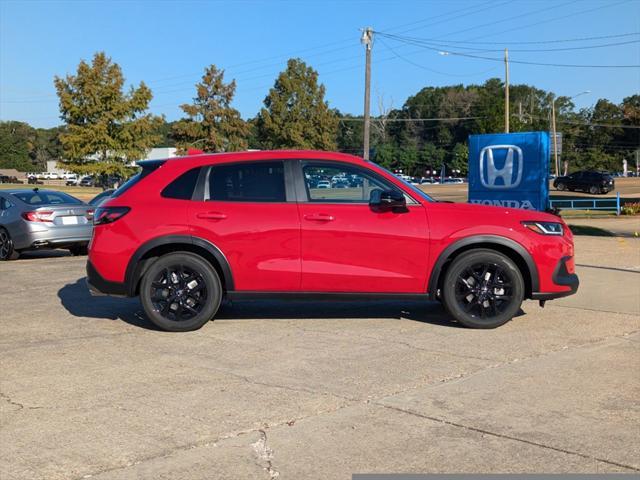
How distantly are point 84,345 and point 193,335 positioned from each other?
102cm

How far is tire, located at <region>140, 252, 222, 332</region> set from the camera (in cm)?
714

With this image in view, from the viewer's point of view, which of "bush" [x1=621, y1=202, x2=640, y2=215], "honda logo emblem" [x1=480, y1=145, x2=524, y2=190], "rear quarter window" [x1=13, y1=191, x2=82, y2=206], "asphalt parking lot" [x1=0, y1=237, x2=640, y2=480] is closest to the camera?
"asphalt parking lot" [x1=0, y1=237, x2=640, y2=480]

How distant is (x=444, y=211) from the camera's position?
23.5 feet

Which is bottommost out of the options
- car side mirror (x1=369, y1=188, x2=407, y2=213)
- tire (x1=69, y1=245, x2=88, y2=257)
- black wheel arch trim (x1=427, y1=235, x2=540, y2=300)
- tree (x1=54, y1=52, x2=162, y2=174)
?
tire (x1=69, y1=245, x2=88, y2=257)

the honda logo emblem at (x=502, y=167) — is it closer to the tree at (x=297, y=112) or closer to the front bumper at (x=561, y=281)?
the front bumper at (x=561, y=281)

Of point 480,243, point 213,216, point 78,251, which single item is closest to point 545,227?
point 480,243

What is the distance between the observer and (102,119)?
4309 centimetres

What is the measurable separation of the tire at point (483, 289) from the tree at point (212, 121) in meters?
53.0

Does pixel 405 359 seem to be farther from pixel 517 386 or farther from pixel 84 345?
pixel 84 345

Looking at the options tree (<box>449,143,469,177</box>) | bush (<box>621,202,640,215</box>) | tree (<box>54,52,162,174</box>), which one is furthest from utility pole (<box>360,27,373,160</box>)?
tree (<box>449,143,469,177</box>)

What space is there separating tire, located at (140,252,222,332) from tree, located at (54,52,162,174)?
124 feet

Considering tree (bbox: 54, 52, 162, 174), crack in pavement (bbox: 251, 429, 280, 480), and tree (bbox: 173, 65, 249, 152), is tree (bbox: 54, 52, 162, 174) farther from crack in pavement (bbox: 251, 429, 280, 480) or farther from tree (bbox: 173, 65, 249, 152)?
crack in pavement (bbox: 251, 429, 280, 480)

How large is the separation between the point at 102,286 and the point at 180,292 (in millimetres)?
796

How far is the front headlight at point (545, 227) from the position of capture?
23.7 ft
